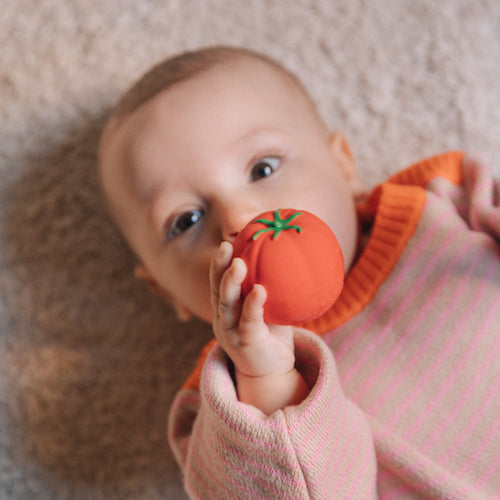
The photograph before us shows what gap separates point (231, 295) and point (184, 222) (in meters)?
0.35

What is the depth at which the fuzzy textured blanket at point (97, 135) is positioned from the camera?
4.08 ft

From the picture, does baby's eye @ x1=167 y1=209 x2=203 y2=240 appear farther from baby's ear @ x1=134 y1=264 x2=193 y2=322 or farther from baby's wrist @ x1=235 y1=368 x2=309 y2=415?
baby's wrist @ x1=235 y1=368 x2=309 y2=415

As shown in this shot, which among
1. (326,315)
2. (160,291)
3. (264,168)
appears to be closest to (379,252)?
(326,315)

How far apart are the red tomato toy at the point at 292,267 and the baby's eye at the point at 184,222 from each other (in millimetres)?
299

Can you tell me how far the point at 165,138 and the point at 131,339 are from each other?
54 cm

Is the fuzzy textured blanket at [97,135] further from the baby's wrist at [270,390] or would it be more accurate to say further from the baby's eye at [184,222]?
the baby's wrist at [270,390]

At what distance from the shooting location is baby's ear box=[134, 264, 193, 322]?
118cm

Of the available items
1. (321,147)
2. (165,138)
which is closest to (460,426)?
(321,147)

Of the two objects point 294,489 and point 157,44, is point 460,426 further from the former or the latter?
point 157,44

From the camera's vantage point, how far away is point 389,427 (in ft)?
3.05

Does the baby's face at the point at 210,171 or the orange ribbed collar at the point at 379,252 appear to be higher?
the baby's face at the point at 210,171

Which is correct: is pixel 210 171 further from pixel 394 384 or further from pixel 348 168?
pixel 394 384

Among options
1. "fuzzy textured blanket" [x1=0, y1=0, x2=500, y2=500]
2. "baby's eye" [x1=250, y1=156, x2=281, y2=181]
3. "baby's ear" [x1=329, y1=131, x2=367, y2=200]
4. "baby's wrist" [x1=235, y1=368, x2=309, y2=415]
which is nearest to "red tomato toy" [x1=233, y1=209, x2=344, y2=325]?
"baby's wrist" [x1=235, y1=368, x2=309, y2=415]

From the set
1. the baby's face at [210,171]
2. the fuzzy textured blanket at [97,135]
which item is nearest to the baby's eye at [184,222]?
the baby's face at [210,171]
